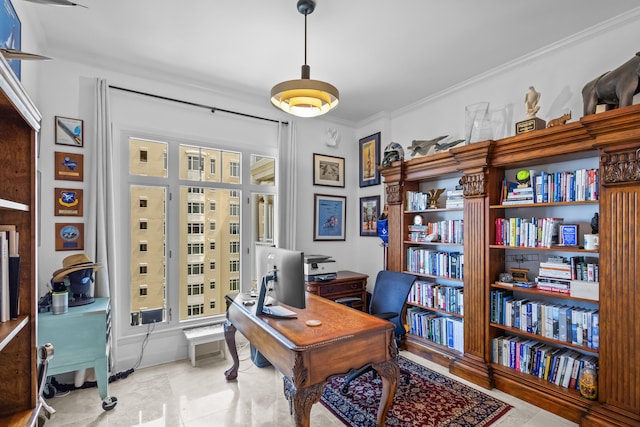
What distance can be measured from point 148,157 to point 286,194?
150cm

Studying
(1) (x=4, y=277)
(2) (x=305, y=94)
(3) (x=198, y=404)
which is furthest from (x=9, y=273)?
(3) (x=198, y=404)

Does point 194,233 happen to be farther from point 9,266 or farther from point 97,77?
point 9,266

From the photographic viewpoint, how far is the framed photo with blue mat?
1.75m

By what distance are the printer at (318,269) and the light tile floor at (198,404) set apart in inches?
39.8

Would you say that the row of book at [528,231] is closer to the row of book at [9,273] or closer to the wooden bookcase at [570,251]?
the wooden bookcase at [570,251]

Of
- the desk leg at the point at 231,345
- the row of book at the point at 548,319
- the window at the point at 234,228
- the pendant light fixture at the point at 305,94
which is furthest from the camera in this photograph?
the window at the point at 234,228

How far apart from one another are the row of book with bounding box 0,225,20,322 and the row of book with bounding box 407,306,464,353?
10.5 ft

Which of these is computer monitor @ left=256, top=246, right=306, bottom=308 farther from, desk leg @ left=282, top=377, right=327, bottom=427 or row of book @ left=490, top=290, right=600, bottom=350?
row of book @ left=490, top=290, right=600, bottom=350

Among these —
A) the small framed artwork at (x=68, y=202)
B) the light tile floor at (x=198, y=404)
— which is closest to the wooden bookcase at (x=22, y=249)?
the light tile floor at (x=198, y=404)

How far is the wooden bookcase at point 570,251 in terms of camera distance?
6.44ft

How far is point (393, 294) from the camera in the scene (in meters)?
2.82

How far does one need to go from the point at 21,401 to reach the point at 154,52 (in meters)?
2.66

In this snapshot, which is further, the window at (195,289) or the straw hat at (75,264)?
the window at (195,289)

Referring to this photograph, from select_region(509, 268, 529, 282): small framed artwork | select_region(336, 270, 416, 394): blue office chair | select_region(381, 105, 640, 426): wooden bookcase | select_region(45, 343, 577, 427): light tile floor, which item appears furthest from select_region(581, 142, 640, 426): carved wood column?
select_region(336, 270, 416, 394): blue office chair
